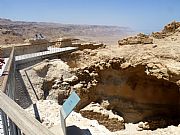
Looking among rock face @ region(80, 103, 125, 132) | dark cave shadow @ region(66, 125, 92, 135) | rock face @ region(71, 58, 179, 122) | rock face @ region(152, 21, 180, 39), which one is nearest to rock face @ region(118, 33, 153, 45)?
rock face @ region(152, 21, 180, 39)

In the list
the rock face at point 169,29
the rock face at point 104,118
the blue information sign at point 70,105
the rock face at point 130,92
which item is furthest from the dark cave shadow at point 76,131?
the rock face at point 169,29

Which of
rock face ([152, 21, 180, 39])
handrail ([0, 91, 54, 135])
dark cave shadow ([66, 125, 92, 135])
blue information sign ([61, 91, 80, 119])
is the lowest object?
dark cave shadow ([66, 125, 92, 135])

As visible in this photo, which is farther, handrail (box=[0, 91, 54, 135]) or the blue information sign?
the blue information sign

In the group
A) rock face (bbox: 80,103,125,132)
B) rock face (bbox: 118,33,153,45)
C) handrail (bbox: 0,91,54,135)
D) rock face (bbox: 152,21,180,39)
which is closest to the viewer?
handrail (bbox: 0,91,54,135)

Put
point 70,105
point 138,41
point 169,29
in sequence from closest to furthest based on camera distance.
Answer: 1. point 70,105
2. point 138,41
3. point 169,29

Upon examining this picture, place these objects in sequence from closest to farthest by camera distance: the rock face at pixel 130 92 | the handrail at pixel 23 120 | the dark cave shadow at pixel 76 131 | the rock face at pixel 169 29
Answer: the handrail at pixel 23 120
the dark cave shadow at pixel 76 131
the rock face at pixel 130 92
the rock face at pixel 169 29

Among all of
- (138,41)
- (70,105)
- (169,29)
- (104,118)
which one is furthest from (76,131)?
(169,29)

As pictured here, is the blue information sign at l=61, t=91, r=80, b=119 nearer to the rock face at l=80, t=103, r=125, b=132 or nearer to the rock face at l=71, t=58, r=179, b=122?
the rock face at l=80, t=103, r=125, b=132

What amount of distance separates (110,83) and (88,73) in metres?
1.67

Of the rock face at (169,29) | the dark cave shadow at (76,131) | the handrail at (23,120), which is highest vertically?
the handrail at (23,120)

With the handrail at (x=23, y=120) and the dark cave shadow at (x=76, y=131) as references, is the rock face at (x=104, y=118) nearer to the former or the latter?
the dark cave shadow at (x=76, y=131)

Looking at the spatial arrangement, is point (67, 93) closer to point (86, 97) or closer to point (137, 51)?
point (86, 97)

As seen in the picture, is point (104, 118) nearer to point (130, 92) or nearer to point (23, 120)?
point (130, 92)

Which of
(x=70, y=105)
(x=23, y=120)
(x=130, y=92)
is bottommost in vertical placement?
(x=130, y=92)
